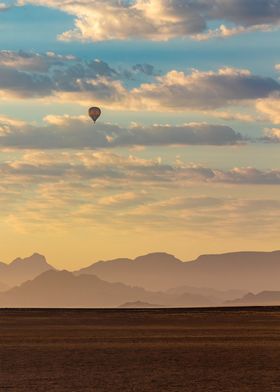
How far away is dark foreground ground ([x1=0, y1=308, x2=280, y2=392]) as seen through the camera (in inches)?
1136

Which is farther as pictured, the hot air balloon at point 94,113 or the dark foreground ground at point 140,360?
the hot air balloon at point 94,113

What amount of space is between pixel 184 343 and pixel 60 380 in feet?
57.3

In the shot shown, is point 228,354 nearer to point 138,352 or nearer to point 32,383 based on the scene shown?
point 138,352

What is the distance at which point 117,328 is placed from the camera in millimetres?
62719

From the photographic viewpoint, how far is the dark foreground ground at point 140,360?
28.9 meters

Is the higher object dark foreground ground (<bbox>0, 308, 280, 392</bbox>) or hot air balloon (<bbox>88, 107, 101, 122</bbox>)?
hot air balloon (<bbox>88, 107, 101, 122</bbox>)

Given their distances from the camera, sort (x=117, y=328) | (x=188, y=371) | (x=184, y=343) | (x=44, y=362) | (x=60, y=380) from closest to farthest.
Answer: (x=60, y=380)
(x=188, y=371)
(x=44, y=362)
(x=184, y=343)
(x=117, y=328)

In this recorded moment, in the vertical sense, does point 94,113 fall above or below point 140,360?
above

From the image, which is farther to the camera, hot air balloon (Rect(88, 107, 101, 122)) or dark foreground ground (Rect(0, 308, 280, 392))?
hot air balloon (Rect(88, 107, 101, 122))

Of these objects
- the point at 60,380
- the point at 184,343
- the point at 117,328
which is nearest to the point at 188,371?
the point at 60,380

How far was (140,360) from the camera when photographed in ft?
121

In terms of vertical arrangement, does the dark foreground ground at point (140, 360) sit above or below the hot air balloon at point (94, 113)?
below

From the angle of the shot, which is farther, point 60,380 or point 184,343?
point 184,343

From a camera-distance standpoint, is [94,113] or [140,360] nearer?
[140,360]
